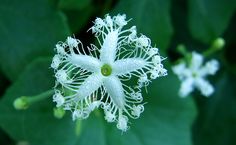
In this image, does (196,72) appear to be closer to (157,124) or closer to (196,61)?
(196,61)

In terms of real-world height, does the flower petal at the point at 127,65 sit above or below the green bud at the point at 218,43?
below

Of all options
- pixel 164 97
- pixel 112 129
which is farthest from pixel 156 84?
pixel 112 129

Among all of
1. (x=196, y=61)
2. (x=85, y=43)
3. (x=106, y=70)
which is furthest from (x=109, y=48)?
(x=196, y=61)

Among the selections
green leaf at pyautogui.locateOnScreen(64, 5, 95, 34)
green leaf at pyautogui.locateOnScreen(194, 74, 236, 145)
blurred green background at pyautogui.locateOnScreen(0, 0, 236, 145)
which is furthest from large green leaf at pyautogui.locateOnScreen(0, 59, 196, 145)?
green leaf at pyautogui.locateOnScreen(194, 74, 236, 145)

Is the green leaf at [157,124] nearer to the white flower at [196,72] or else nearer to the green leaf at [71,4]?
the white flower at [196,72]

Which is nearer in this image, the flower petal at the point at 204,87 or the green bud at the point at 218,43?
the green bud at the point at 218,43

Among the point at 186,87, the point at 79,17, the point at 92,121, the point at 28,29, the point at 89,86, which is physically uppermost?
the point at 79,17

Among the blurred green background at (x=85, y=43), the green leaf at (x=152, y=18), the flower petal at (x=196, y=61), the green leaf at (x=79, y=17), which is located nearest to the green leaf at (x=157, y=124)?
the blurred green background at (x=85, y=43)
